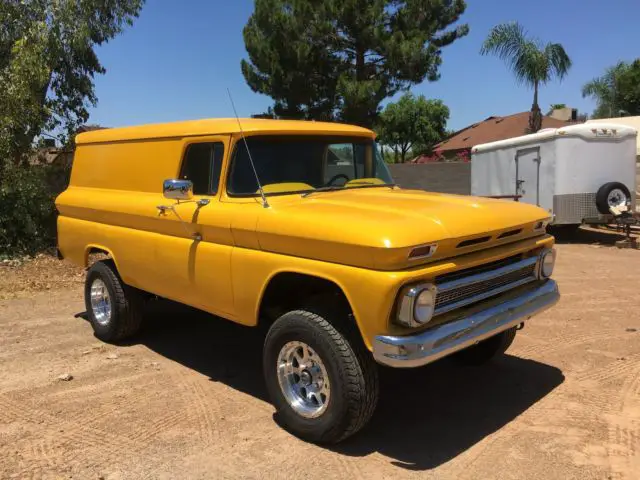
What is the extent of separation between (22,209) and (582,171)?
11053mm

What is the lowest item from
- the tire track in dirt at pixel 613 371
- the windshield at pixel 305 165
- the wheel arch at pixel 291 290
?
the tire track in dirt at pixel 613 371

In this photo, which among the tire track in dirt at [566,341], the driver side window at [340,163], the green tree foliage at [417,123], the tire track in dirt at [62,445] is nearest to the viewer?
the tire track in dirt at [62,445]

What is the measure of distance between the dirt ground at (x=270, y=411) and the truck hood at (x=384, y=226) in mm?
1248

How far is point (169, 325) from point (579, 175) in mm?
9455

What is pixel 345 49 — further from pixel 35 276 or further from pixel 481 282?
pixel 481 282

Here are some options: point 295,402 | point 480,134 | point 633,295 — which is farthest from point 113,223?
point 480,134

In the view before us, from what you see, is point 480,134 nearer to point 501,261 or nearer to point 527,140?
point 527,140

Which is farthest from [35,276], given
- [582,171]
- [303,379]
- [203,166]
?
[582,171]

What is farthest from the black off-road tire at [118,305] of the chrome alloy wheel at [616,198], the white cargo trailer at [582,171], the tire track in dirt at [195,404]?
the chrome alloy wheel at [616,198]

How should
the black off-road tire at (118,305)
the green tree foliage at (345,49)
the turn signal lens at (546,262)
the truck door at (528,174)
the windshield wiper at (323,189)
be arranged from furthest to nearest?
the green tree foliage at (345,49)
the truck door at (528,174)
the black off-road tire at (118,305)
the windshield wiper at (323,189)
the turn signal lens at (546,262)

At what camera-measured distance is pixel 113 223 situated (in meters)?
5.39

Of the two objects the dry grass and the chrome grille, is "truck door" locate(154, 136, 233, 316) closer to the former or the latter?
the chrome grille

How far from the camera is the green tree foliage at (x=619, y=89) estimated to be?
1347 inches

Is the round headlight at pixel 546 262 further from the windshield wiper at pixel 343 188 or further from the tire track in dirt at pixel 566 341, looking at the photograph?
the windshield wiper at pixel 343 188
